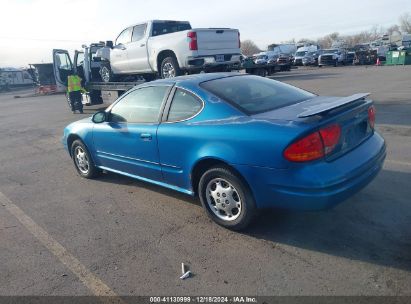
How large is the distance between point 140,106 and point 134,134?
39cm

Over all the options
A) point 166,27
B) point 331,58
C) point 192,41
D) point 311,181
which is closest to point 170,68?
point 192,41

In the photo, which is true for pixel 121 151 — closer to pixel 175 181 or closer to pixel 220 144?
pixel 175 181

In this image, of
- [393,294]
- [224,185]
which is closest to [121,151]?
[224,185]

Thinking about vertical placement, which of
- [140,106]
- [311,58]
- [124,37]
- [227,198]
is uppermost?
[124,37]

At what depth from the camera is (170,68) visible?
995 centimetres

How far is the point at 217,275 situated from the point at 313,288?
0.76 meters

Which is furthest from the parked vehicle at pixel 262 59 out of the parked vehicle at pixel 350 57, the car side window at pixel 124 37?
the car side window at pixel 124 37

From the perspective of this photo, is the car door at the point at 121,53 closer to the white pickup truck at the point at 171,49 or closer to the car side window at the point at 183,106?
the white pickup truck at the point at 171,49

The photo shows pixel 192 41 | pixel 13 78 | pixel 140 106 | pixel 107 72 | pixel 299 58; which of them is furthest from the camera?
pixel 13 78

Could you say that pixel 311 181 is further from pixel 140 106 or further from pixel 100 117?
pixel 100 117

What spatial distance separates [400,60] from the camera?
3347 centimetres

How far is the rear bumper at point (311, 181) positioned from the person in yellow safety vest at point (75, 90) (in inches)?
471

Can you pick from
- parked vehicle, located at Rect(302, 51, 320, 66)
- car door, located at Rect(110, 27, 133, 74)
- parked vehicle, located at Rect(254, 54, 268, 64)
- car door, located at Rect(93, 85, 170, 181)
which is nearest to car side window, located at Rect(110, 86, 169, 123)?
car door, located at Rect(93, 85, 170, 181)

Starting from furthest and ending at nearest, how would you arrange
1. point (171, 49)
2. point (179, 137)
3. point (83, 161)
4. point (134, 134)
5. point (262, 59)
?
point (262, 59), point (171, 49), point (83, 161), point (134, 134), point (179, 137)
